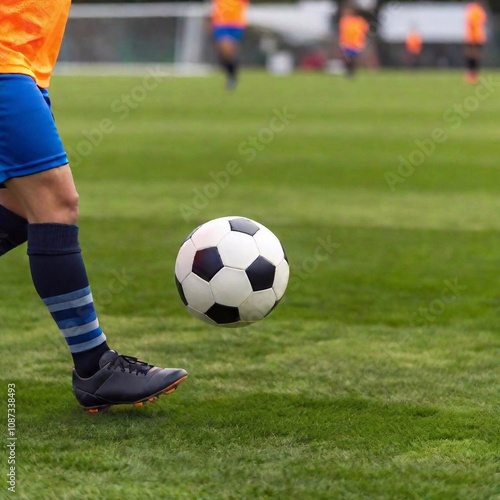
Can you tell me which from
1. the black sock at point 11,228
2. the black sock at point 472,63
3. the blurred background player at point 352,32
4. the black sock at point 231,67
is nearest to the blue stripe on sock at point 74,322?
the black sock at point 11,228

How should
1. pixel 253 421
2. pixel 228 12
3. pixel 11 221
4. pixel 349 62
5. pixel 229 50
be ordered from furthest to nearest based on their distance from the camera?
pixel 349 62
pixel 228 12
pixel 229 50
pixel 11 221
pixel 253 421

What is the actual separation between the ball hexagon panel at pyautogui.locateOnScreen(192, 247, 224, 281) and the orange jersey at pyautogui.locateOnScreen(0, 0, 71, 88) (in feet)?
2.55

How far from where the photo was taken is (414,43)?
44719 mm

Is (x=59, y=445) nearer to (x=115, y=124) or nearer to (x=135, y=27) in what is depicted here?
(x=115, y=124)

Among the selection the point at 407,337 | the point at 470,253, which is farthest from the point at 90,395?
the point at 470,253

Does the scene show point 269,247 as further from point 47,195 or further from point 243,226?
point 47,195

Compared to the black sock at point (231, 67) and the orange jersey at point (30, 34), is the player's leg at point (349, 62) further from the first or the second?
the orange jersey at point (30, 34)

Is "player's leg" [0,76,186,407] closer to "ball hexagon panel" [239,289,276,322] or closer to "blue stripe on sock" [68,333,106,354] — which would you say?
"blue stripe on sock" [68,333,106,354]

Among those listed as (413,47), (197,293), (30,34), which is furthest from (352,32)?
(30,34)

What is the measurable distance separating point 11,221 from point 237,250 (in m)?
0.76

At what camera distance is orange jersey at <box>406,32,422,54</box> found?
4491cm

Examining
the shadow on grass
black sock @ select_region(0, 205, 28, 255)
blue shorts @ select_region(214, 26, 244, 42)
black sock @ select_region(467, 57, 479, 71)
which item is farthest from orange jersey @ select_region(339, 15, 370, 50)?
the shadow on grass

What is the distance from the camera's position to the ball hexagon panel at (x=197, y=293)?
335 cm

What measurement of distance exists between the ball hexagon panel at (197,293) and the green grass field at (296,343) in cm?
28
